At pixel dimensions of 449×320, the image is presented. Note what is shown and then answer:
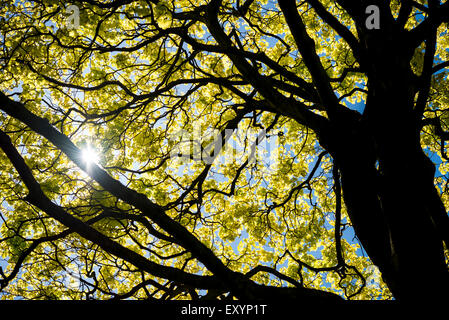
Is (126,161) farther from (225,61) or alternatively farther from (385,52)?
(385,52)

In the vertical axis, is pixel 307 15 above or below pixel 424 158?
above

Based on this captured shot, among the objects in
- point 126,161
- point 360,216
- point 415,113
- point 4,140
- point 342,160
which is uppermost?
point 126,161

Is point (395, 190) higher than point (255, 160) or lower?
lower

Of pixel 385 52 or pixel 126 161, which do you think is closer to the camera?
pixel 385 52

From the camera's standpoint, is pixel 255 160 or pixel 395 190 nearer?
pixel 395 190

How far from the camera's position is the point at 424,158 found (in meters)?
2.86

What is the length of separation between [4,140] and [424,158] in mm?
4059

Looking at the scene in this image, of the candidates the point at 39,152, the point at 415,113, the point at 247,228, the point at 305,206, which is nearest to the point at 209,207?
the point at 247,228

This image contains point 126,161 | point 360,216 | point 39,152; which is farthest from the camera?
point 126,161

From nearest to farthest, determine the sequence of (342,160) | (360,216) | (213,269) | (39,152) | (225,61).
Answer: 1. (213,269)
2. (360,216)
3. (342,160)
4. (39,152)
5. (225,61)

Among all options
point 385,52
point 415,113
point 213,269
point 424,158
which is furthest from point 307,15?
point 213,269

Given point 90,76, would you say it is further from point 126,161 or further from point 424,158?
point 424,158

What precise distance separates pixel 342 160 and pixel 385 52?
143cm

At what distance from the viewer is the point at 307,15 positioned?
6734 millimetres
